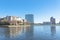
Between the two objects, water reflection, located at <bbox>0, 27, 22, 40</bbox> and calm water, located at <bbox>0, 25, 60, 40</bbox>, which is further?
water reflection, located at <bbox>0, 27, 22, 40</bbox>

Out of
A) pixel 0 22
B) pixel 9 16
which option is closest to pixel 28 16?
pixel 9 16

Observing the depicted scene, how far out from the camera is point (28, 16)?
316ft

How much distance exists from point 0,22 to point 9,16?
38.0ft

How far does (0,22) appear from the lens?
38.0 m

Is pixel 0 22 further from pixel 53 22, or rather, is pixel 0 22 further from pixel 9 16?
pixel 53 22

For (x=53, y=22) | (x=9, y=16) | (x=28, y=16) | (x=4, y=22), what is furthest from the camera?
(x=28, y=16)

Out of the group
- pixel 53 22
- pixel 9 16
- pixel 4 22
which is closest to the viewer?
pixel 4 22

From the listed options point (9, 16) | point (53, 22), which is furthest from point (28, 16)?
point (9, 16)

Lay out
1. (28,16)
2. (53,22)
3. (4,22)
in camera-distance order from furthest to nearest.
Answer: (28,16), (53,22), (4,22)

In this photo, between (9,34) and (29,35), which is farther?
(9,34)

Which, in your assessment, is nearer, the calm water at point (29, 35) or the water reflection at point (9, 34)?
the calm water at point (29, 35)

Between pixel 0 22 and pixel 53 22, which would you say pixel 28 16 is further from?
pixel 0 22

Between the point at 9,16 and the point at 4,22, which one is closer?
the point at 4,22

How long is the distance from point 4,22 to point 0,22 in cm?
→ 138
